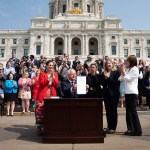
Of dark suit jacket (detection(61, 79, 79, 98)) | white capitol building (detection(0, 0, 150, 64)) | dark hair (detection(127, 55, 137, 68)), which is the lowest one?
dark suit jacket (detection(61, 79, 79, 98))

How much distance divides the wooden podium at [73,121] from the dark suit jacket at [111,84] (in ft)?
5.35

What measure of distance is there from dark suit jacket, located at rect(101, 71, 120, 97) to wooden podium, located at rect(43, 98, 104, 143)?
5.35 feet

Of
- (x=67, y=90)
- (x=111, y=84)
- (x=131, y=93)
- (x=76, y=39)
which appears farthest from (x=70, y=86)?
(x=76, y=39)

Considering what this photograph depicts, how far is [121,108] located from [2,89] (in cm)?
605

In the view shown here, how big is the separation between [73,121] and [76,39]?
72897mm

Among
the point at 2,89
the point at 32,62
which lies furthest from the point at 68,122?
the point at 32,62

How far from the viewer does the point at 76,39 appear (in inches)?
3098

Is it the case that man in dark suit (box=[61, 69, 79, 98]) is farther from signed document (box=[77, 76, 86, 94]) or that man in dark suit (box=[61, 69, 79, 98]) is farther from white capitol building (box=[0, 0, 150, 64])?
white capitol building (box=[0, 0, 150, 64])

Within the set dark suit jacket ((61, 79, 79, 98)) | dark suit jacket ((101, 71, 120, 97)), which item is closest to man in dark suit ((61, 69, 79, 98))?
dark suit jacket ((61, 79, 79, 98))

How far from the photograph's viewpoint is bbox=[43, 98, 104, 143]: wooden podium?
6.66 m

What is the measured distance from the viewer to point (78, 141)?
6.64 m

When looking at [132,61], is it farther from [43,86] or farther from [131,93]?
[43,86]

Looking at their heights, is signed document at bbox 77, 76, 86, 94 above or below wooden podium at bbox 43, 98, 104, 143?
above

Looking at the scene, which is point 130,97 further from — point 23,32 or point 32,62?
point 23,32
